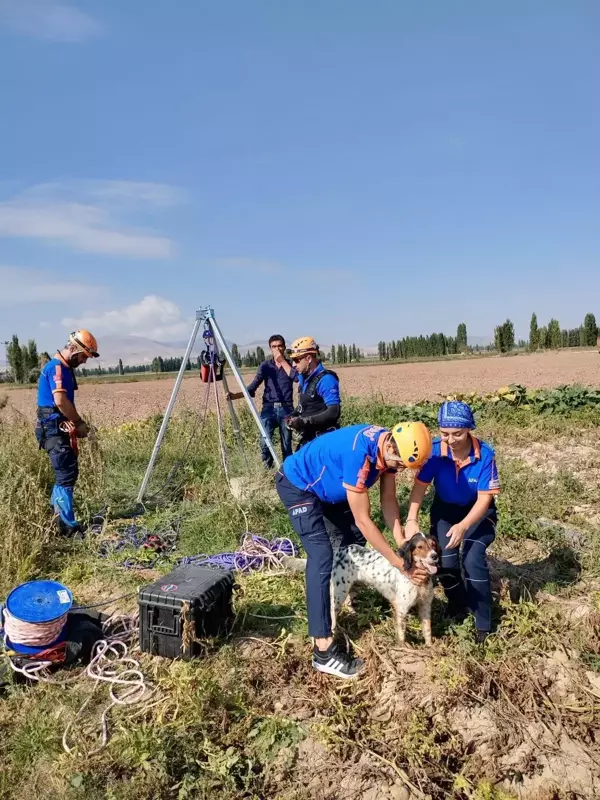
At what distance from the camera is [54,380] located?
5812 millimetres

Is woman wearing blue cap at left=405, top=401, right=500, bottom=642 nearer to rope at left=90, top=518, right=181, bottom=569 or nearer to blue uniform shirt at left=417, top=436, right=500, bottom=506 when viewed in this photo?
blue uniform shirt at left=417, top=436, right=500, bottom=506

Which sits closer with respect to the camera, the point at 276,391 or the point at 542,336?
the point at 276,391

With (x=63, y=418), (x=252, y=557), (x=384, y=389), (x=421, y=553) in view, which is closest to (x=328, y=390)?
(x=252, y=557)

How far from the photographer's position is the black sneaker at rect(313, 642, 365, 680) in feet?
11.6

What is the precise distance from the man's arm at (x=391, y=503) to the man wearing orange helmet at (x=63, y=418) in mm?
3626

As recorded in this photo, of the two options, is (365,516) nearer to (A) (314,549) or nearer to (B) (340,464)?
(B) (340,464)

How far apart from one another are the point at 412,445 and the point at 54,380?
4.20m

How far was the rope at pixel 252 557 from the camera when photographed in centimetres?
517

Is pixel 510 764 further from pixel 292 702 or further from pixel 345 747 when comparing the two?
pixel 292 702

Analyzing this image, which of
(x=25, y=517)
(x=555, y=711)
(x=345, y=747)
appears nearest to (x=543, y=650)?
(x=555, y=711)

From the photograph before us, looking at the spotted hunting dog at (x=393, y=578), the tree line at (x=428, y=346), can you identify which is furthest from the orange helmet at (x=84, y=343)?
the tree line at (x=428, y=346)

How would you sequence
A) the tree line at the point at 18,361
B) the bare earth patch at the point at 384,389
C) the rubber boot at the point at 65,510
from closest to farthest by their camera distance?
the rubber boot at the point at 65,510, the bare earth patch at the point at 384,389, the tree line at the point at 18,361

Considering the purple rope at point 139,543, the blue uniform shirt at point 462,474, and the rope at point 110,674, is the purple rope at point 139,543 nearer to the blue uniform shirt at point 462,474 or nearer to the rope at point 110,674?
the rope at point 110,674

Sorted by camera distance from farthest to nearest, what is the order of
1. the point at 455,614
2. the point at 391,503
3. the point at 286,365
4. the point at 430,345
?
the point at 430,345, the point at 286,365, the point at 455,614, the point at 391,503
